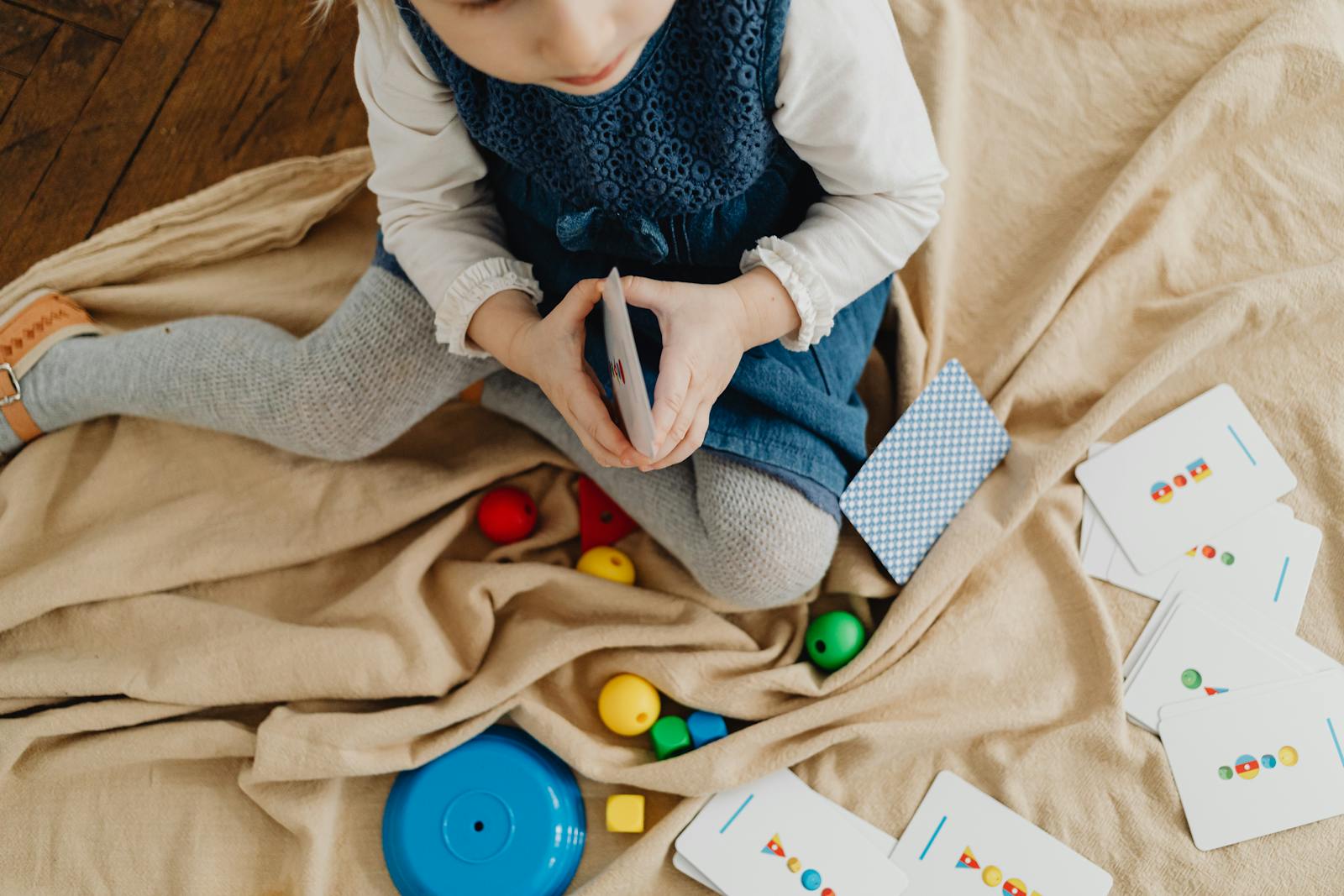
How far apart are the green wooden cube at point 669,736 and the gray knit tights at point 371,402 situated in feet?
0.46

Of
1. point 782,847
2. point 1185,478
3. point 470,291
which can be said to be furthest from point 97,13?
point 1185,478

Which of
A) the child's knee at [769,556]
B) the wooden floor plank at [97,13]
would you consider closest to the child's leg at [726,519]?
the child's knee at [769,556]

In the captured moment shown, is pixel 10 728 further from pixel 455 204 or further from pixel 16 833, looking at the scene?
pixel 455 204

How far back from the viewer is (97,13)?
1.29 metres

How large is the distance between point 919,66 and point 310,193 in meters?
0.75

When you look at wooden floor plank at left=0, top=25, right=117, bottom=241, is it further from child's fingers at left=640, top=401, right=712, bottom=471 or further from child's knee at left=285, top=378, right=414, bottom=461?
child's fingers at left=640, top=401, right=712, bottom=471

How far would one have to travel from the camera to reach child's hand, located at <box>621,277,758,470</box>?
0.80 metres

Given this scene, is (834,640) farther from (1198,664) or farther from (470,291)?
(470,291)

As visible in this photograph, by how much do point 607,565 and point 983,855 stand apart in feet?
1.56

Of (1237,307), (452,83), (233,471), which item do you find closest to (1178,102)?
(1237,307)

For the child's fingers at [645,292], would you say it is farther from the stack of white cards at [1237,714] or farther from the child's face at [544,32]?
the stack of white cards at [1237,714]

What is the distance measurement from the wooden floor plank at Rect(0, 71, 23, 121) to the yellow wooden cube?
111 cm

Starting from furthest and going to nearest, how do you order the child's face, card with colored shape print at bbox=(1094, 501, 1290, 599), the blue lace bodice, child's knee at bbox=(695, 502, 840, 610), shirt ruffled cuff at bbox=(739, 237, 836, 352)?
card with colored shape print at bbox=(1094, 501, 1290, 599), child's knee at bbox=(695, 502, 840, 610), shirt ruffled cuff at bbox=(739, 237, 836, 352), the blue lace bodice, the child's face

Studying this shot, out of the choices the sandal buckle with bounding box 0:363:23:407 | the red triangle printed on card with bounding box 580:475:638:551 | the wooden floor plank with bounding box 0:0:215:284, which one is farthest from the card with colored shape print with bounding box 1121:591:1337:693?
the wooden floor plank with bounding box 0:0:215:284
